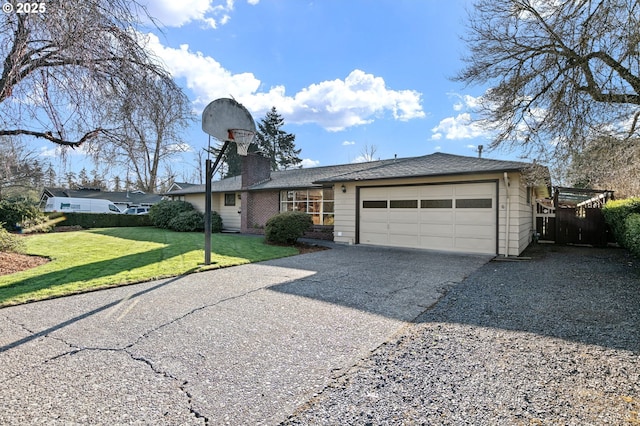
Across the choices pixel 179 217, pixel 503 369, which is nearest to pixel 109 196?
pixel 179 217

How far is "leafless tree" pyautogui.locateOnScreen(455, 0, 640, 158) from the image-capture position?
7.05 metres

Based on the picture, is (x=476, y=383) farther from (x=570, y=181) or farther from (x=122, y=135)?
(x=570, y=181)

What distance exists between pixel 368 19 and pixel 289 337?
11.5 metres

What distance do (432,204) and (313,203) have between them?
18.8 ft

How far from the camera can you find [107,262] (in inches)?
311

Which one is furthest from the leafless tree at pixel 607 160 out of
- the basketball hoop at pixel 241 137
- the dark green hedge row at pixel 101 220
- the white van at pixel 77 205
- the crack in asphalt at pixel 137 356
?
the white van at pixel 77 205

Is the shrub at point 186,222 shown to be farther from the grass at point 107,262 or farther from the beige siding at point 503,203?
the beige siding at point 503,203

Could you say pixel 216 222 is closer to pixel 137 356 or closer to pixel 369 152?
pixel 137 356

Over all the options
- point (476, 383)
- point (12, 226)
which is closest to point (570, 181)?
point (476, 383)

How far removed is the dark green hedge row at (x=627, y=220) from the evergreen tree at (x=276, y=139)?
103 feet

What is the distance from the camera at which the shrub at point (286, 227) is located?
463 inches

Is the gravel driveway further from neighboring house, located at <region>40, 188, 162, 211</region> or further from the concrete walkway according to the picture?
neighboring house, located at <region>40, 188, 162, 211</region>

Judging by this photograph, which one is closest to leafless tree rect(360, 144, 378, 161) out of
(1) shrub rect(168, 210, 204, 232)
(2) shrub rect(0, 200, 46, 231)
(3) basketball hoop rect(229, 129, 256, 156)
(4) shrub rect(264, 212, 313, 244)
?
(1) shrub rect(168, 210, 204, 232)

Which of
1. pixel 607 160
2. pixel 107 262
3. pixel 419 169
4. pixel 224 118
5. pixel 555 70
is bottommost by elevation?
pixel 107 262
